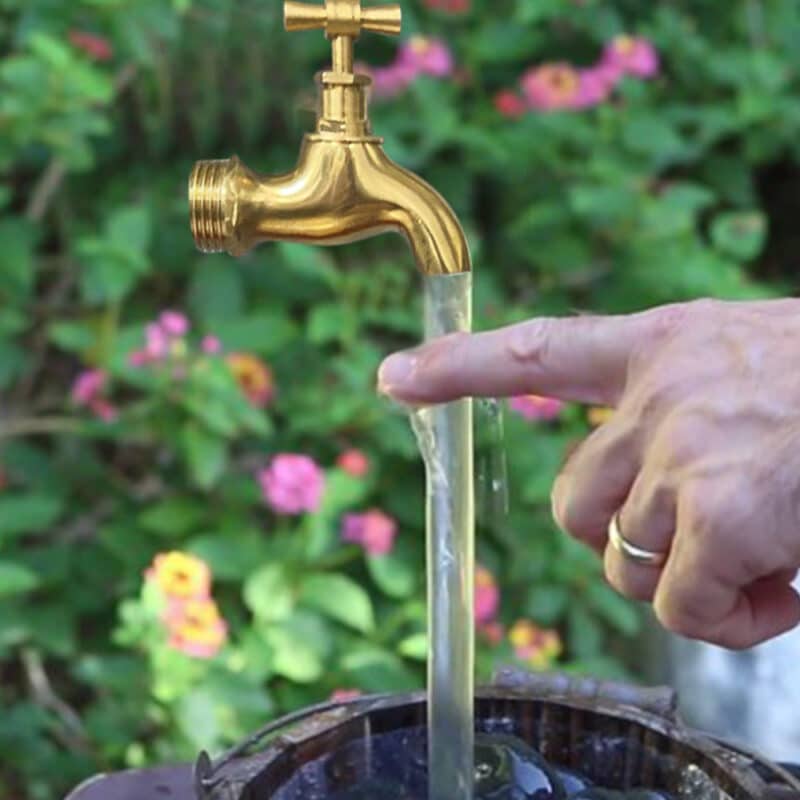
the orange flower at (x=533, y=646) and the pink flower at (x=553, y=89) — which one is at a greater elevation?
the pink flower at (x=553, y=89)

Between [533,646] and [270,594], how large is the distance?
13.4 inches

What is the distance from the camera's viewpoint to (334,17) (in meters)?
0.83

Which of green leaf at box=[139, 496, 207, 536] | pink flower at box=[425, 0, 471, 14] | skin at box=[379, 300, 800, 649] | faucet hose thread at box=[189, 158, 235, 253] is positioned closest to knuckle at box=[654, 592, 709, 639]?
skin at box=[379, 300, 800, 649]

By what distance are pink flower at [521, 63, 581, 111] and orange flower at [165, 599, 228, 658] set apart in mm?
941

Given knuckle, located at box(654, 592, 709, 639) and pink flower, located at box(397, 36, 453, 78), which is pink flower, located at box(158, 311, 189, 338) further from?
knuckle, located at box(654, 592, 709, 639)

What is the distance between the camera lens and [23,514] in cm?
206

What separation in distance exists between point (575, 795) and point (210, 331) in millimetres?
1343

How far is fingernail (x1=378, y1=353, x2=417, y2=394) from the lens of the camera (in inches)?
30.8

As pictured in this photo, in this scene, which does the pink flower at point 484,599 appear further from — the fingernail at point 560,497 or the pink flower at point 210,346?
the fingernail at point 560,497

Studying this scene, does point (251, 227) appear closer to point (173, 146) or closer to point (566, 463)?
point (566, 463)

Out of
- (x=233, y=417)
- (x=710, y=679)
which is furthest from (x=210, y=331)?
(x=710, y=679)

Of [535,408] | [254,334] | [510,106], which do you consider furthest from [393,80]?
[535,408]

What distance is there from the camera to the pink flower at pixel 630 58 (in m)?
2.34

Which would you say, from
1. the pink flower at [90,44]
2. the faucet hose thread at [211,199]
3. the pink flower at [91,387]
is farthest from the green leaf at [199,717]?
the faucet hose thread at [211,199]
